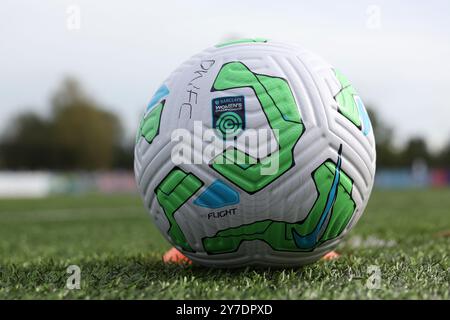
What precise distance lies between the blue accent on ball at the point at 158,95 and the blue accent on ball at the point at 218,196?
2.02 ft

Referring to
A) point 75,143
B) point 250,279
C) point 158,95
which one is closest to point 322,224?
point 250,279

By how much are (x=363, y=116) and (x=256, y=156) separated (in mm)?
752

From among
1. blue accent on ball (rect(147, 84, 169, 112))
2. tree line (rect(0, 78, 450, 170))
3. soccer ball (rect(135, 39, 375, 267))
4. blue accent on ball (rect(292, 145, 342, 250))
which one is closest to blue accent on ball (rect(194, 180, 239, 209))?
soccer ball (rect(135, 39, 375, 267))

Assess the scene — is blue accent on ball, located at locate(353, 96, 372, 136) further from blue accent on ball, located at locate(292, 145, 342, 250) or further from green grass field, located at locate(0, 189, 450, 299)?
green grass field, located at locate(0, 189, 450, 299)

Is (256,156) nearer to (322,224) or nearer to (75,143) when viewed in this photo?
(322,224)

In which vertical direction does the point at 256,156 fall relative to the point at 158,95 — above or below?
below

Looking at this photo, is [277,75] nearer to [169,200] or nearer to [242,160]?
[242,160]

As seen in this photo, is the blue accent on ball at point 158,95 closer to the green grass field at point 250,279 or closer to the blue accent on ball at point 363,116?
the green grass field at point 250,279

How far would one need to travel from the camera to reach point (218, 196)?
2789 millimetres

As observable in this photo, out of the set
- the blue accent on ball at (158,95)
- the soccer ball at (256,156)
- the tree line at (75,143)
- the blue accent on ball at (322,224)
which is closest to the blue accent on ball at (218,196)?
the soccer ball at (256,156)

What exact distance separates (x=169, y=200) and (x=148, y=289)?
521 mm

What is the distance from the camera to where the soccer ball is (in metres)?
2.74

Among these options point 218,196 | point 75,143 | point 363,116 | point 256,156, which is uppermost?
point 363,116

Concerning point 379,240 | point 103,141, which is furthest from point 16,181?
point 379,240
